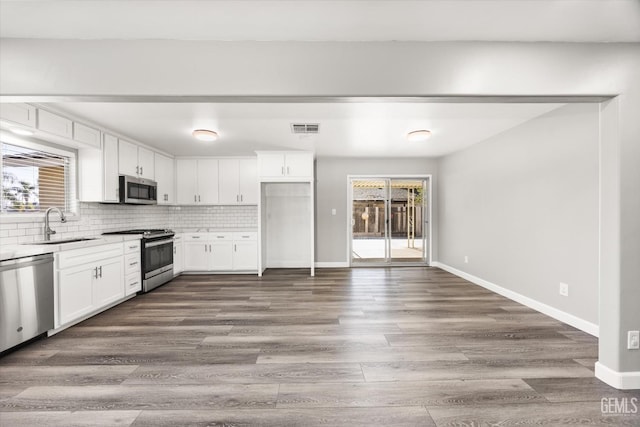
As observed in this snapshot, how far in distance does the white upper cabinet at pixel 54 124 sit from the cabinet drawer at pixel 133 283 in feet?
6.35

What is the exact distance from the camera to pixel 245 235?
589 centimetres

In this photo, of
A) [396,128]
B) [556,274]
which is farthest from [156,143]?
[556,274]

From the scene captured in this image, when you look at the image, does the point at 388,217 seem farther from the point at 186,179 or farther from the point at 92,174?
the point at 92,174

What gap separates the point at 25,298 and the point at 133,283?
1.61m

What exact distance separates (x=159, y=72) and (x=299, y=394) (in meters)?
2.31

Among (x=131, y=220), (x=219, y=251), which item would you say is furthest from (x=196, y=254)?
(x=131, y=220)

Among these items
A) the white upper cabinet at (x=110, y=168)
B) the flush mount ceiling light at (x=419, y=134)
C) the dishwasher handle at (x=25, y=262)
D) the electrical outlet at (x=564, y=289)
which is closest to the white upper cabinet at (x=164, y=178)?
the white upper cabinet at (x=110, y=168)

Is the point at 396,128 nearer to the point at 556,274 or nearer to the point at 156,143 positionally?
the point at 556,274

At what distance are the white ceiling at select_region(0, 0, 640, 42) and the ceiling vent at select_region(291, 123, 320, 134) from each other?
188 centimetres

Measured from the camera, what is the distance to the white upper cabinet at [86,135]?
11.9 feet

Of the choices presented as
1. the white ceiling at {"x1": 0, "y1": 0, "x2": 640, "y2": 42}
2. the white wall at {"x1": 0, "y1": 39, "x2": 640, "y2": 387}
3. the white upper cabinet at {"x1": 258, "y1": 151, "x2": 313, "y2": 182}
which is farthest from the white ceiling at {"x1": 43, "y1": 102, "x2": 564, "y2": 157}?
the white ceiling at {"x1": 0, "y1": 0, "x2": 640, "y2": 42}

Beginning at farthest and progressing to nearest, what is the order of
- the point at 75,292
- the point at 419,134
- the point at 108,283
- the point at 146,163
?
the point at 146,163
the point at 419,134
the point at 108,283
the point at 75,292

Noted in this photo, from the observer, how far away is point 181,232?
6.13 m

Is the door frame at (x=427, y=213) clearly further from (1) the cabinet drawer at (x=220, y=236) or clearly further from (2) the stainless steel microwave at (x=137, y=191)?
(2) the stainless steel microwave at (x=137, y=191)
